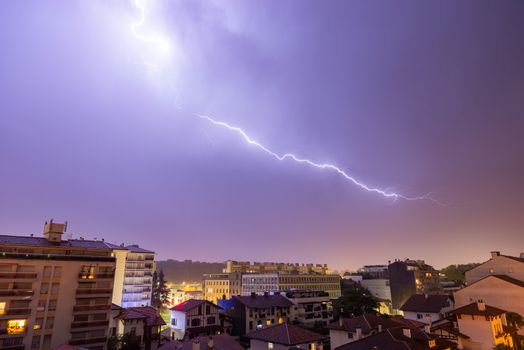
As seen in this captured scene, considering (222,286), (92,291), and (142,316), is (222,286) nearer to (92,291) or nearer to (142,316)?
(142,316)

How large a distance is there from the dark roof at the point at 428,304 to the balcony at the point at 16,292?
61.9 meters

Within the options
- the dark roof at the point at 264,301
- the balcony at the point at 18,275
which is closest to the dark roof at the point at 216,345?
the balcony at the point at 18,275

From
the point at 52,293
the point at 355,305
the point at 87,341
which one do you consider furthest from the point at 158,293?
the point at 52,293

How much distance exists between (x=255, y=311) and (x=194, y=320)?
41.6 feet

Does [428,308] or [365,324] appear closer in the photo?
[365,324]

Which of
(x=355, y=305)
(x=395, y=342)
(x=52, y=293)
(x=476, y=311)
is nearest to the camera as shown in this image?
(x=395, y=342)

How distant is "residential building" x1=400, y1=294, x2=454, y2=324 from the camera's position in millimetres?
60016

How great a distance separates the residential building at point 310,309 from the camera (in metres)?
75.5

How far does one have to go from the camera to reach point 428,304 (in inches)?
2483

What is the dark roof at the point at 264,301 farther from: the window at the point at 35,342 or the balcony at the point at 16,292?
the balcony at the point at 16,292

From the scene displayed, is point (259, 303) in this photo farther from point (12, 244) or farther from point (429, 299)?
point (12, 244)

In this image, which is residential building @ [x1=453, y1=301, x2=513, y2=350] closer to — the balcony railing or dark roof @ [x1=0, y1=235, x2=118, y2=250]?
dark roof @ [x1=0, y1=235, x2=118, y2=250]

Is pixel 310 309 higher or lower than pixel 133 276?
lower

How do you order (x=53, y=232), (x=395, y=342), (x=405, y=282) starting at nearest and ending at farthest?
(x=395, y=342) → (x=53, y=232) → (x=405, y=282)
